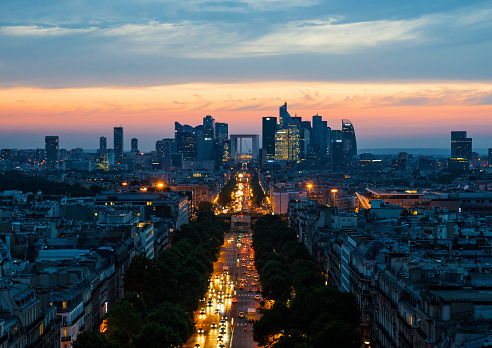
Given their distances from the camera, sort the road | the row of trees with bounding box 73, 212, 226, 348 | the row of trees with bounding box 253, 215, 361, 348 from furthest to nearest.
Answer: the road, the row of trees with bounding box 73, 212, 226, 348, the row of trees with bounding box 253, 215, 361, 348

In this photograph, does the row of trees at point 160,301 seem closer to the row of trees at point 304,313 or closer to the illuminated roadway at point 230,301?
the illuminated roadway at point 230,301

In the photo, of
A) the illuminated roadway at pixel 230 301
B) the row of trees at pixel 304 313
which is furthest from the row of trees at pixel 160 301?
the row of trees at pixel 304 313

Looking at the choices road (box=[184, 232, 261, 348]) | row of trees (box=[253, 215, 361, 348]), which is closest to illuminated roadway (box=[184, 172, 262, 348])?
road (box=[184, 232, 261, 348])

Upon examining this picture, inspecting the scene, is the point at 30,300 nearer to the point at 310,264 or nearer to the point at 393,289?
the point at 393,289

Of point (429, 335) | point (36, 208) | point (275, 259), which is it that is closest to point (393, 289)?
point (429, 335)

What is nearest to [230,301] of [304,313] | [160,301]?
[160,301]

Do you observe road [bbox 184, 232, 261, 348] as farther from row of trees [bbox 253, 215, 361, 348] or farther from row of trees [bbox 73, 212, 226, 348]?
row of trees [bbox 253, 215, 361, 348]

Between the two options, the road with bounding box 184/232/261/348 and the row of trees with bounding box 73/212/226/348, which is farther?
the road with bounding box 184/232/261/348
